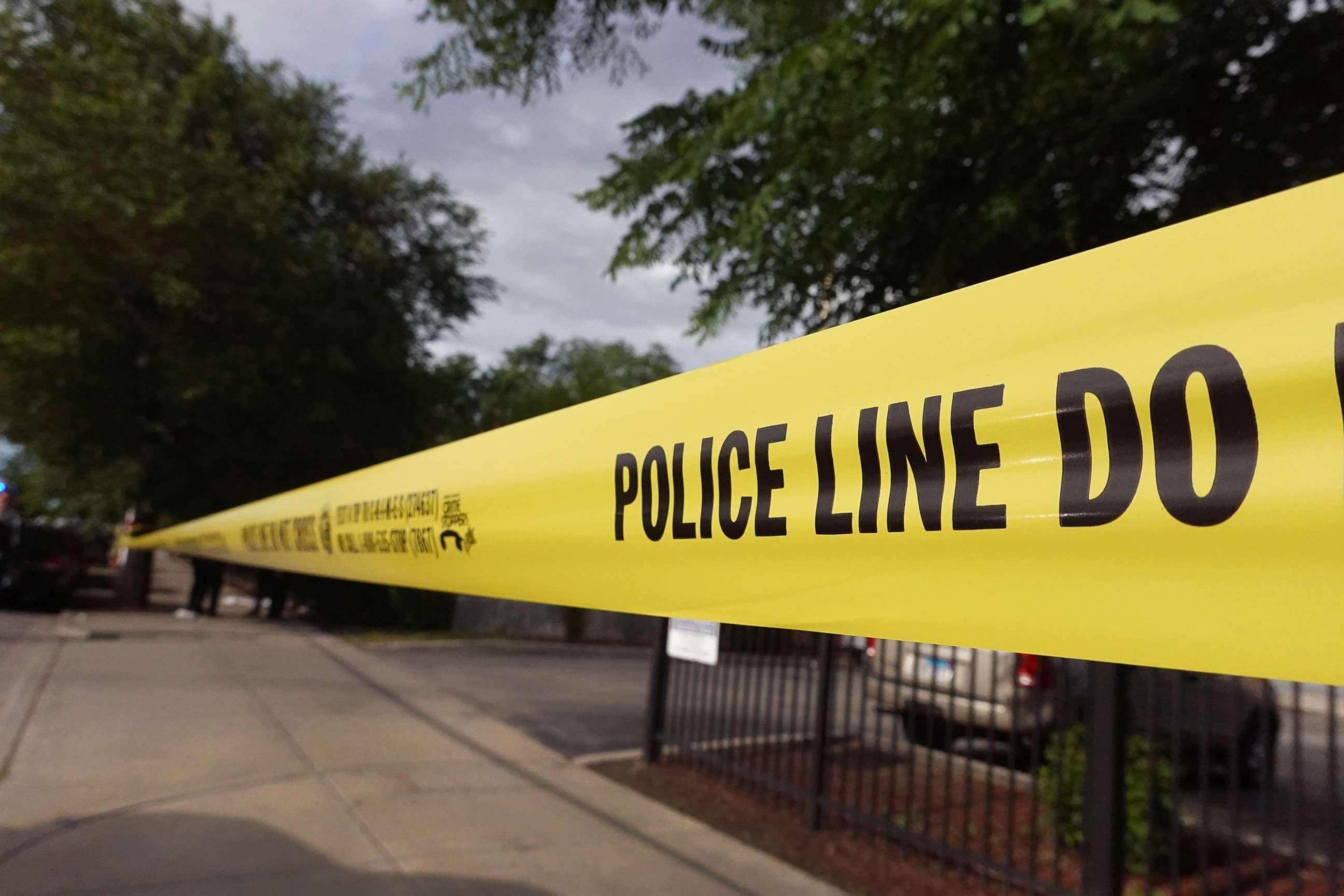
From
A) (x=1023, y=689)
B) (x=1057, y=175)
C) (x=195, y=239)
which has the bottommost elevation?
(x=1023, y=689)

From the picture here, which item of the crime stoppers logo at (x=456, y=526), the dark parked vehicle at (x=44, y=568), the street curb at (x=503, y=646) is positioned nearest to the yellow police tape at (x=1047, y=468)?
the crime stoppers logo at (x=456, y=526)

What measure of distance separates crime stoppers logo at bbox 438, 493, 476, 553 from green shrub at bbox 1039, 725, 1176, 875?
3.28 metres

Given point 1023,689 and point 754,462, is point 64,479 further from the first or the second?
point 754,462

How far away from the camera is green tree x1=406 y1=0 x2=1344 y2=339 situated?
434 centimetres

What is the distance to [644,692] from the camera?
11180mm

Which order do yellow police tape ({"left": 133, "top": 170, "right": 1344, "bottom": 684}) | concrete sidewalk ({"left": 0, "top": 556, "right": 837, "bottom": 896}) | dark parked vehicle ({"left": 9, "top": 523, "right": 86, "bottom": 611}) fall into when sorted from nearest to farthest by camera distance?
yellow police tape ({"left": 133, "top": 170, "right": 1344, "bottom": 684})
concrete sidewalk ({"left": 0, "top": 556, "right": 837, "bottom": 896})
dark parked vehicle ({"left": 9, "top": 523, "right": 86, "bottom": 611})

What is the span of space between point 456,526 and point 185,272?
14676 mm

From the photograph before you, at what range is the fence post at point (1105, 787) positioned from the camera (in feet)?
12.1

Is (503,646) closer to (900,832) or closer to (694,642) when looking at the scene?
(694,642)

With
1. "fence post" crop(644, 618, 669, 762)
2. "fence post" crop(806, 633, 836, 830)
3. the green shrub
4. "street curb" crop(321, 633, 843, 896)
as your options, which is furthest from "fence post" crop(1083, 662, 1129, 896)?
"fence post" crop(644, 618, 669, 762)

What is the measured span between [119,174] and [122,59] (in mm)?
2520

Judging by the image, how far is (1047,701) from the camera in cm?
612

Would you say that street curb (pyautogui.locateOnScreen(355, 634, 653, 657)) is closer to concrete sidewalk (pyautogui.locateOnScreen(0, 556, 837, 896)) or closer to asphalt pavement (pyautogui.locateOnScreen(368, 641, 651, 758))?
asphalt pavement (pyautogui.locateOnScreen(368, 641, 651, 758))

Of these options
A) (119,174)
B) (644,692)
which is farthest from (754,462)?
(119,174)
